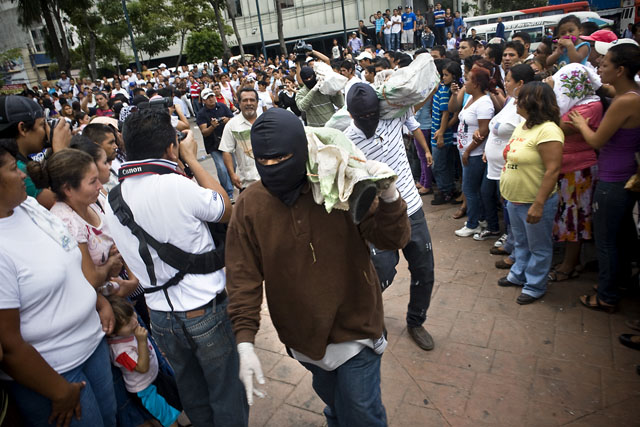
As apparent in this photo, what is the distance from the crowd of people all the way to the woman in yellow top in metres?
0.01

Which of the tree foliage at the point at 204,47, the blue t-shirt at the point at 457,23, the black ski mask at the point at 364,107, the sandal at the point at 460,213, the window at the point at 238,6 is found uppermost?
the window at the point at 238,6

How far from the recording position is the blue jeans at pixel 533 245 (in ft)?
11.9

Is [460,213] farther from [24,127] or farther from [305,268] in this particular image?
[24,127]

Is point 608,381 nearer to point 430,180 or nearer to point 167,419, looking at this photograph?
point 167,419

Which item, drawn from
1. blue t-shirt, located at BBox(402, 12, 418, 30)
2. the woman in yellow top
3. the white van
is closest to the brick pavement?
the woman in yellow top

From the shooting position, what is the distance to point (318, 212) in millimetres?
1885

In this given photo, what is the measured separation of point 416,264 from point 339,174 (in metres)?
1.87

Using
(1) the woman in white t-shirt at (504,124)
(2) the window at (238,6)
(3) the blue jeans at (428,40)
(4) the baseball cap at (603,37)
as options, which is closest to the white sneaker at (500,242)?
(1) the woman in white t-shirt at (504,124)

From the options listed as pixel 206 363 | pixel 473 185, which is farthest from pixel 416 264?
pixel 473 185

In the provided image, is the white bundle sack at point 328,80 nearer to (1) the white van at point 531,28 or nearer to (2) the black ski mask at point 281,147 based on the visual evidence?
(2) the black ski mask at point 281,147

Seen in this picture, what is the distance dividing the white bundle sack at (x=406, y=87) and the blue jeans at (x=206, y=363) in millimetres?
1889

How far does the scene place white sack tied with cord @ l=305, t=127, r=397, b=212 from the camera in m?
1.62

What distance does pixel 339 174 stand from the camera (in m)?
1.63

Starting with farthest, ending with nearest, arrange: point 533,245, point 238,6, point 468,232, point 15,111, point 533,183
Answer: point 238,6 < point 468,232 < point 533,245 < point 533,183 < point 15,111
